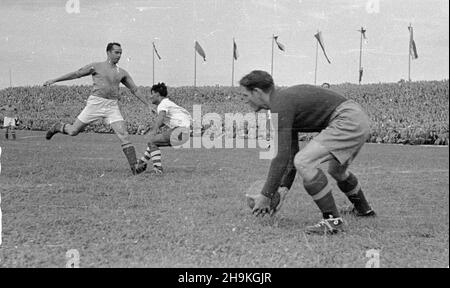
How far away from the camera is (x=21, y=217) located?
13.4ft

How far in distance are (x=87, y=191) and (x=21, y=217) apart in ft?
4.13

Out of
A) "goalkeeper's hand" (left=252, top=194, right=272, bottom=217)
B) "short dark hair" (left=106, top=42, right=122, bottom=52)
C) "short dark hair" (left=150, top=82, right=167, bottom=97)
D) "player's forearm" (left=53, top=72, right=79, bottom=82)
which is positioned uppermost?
"short dark hair" (left=106, top=42, right=122, bottom=52)

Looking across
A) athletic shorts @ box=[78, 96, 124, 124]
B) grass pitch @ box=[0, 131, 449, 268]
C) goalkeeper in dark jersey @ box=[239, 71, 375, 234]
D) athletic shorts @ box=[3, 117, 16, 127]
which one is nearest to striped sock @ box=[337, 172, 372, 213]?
grass pitch @ box=[0, 131, 449, 268]

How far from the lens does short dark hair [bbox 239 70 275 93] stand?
358 cm

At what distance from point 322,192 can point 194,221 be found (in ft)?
3.07

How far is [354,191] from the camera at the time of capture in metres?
4.12

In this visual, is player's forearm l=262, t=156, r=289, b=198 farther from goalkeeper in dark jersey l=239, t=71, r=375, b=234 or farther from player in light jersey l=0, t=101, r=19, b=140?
player in light jersey l=0, t=101, r=19, b=140

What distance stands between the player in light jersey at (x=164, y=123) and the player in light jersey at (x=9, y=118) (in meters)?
2.15

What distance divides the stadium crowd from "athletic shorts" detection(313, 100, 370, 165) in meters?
4.53

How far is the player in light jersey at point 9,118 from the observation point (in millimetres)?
8266

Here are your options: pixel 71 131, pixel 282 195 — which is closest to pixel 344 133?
pixel 282 195

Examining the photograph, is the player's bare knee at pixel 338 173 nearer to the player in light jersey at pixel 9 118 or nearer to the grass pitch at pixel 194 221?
the grass pitch at pixel 194 221
